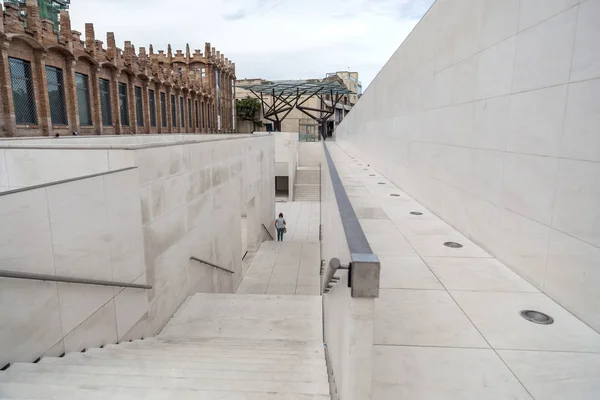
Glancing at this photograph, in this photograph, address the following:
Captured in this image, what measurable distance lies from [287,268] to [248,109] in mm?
46545

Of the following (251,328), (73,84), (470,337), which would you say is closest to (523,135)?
(470,337)

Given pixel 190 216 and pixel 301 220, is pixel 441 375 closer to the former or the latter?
pixel 190 216

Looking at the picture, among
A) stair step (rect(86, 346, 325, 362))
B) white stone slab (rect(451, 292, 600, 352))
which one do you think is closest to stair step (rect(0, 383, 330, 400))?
stair step (rect(86, 346, 325, 362))

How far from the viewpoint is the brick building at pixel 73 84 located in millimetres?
13062

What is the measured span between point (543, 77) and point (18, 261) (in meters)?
5.22

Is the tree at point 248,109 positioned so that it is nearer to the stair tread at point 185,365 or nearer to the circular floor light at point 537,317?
the stair tread at point 185,365

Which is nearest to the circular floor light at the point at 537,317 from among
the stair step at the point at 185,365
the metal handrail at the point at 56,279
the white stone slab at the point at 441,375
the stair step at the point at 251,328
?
the white stone slab at the point at 441,375

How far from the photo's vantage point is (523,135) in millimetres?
4035

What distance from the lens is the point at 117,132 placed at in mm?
19500

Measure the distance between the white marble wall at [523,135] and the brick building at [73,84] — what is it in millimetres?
13488

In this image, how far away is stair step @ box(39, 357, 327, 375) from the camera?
392 cm

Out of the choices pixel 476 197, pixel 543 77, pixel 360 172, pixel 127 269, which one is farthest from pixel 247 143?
pixel 543 77

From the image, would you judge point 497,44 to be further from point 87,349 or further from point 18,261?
point 87,349

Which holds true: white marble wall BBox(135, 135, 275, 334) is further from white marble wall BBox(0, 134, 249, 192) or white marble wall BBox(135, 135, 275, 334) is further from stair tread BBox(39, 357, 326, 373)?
stair tread BBox(39, 357, 326, 373)
